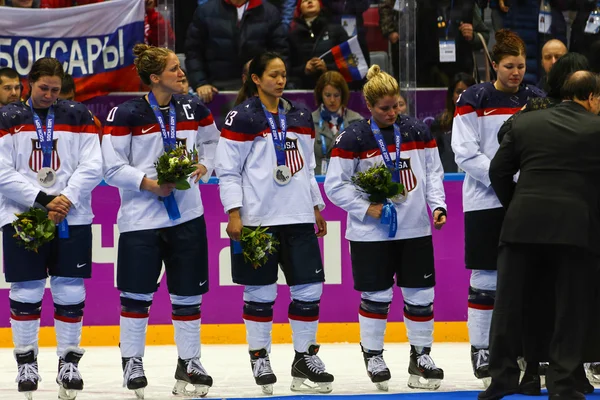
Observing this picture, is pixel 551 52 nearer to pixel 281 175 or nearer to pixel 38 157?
pixel 281 175

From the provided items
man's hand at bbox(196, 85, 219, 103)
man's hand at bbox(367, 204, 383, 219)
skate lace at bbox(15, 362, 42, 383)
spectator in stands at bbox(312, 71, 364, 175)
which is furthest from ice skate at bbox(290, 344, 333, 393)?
man's hand at bbox(196, 85, 219, 103)

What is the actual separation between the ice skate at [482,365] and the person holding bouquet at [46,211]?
2337mm

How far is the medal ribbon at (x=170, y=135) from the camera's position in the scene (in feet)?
22.4

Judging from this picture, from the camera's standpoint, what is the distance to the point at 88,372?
315 inches

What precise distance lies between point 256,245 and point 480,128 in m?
1.55

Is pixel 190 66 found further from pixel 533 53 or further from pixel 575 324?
pixel 575 324

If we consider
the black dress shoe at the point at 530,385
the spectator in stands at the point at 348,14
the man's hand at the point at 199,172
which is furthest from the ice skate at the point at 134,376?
the spectator in stands at the point at 348,14

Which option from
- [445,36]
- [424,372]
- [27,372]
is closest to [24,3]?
[445,36]

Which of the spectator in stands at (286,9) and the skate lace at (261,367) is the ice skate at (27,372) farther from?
the spectator in stands at (286,9)

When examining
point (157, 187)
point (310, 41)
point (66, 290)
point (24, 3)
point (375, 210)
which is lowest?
point (66, 290)

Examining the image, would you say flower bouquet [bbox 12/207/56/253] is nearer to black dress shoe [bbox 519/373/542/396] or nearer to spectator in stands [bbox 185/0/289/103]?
black dress shoe [bbox 519/373/542/396]

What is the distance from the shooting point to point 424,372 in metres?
7.03

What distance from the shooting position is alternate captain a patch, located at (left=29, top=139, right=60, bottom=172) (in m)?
6.86

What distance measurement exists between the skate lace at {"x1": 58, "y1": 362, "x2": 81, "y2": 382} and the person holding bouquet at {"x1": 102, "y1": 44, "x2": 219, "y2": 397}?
11.3 inches
